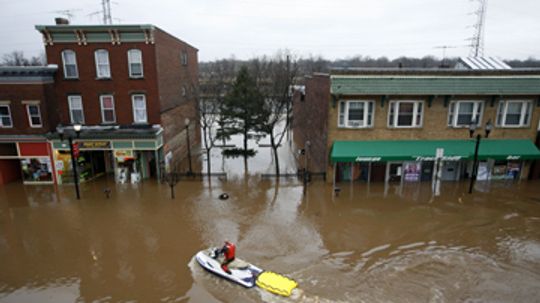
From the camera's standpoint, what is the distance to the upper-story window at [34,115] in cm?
2136

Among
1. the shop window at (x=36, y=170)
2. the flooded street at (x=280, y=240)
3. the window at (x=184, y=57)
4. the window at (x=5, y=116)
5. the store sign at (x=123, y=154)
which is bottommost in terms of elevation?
the flooded street at (x=280, y=240)

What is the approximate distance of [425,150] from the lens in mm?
20375

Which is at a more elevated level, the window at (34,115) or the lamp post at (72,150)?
the window at (34,115)

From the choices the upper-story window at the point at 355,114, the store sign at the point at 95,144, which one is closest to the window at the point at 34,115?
the store sign at the point at 95,144

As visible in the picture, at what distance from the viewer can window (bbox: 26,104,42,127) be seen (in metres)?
21.3

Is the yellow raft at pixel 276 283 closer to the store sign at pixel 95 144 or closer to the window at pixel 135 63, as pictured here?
the store sign at pixel 95 144

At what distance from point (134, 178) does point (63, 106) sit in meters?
6.76

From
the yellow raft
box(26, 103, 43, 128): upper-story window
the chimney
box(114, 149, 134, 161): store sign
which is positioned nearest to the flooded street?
the yellow raft

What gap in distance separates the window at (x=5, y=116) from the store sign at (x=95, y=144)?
4.89 meters

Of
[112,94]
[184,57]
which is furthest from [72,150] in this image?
[184,57]

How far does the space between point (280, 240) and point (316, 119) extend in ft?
38.8

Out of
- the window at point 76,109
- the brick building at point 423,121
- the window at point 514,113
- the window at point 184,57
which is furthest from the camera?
the window at point 184,57

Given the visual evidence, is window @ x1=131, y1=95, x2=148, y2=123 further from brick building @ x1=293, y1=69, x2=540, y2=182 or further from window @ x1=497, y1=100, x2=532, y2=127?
window @ x1=497, y1=100, x2=532, y2=127

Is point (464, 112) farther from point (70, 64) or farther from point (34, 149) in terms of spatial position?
point (34, 149)
